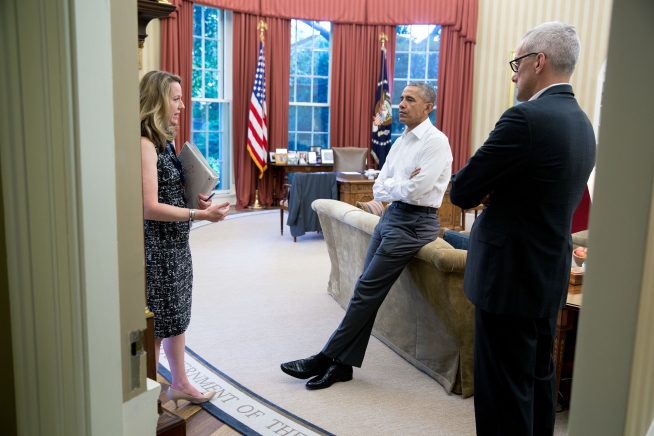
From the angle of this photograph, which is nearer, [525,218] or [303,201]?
[525,218]

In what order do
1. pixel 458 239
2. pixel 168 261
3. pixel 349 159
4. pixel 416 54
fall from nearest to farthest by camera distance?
pixel 168 261 → pixel 458 239 → pixel 349 159 → pixel 416 54

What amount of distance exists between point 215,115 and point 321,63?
2.02 meters

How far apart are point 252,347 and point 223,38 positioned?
21.4 ft

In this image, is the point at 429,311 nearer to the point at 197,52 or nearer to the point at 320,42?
the point at 197,52

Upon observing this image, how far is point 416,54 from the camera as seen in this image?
398 inches

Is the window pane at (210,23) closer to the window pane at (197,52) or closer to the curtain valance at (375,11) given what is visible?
the window pane at (197,52)

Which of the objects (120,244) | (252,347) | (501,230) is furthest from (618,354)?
(252,347)

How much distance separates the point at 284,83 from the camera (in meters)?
9.38

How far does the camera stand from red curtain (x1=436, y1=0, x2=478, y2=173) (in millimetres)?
9734

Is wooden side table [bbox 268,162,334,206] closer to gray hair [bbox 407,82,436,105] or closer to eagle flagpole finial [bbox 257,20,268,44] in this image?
eagle flagpole finial [bbox 257,20,268,44]

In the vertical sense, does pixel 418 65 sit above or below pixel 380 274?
above

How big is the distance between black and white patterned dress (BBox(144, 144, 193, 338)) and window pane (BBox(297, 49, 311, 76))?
7543 mm

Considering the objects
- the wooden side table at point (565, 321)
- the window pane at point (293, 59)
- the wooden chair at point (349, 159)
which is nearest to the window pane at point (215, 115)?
the window pane at point (293, 59)

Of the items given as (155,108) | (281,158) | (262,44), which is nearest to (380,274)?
(155,108)
